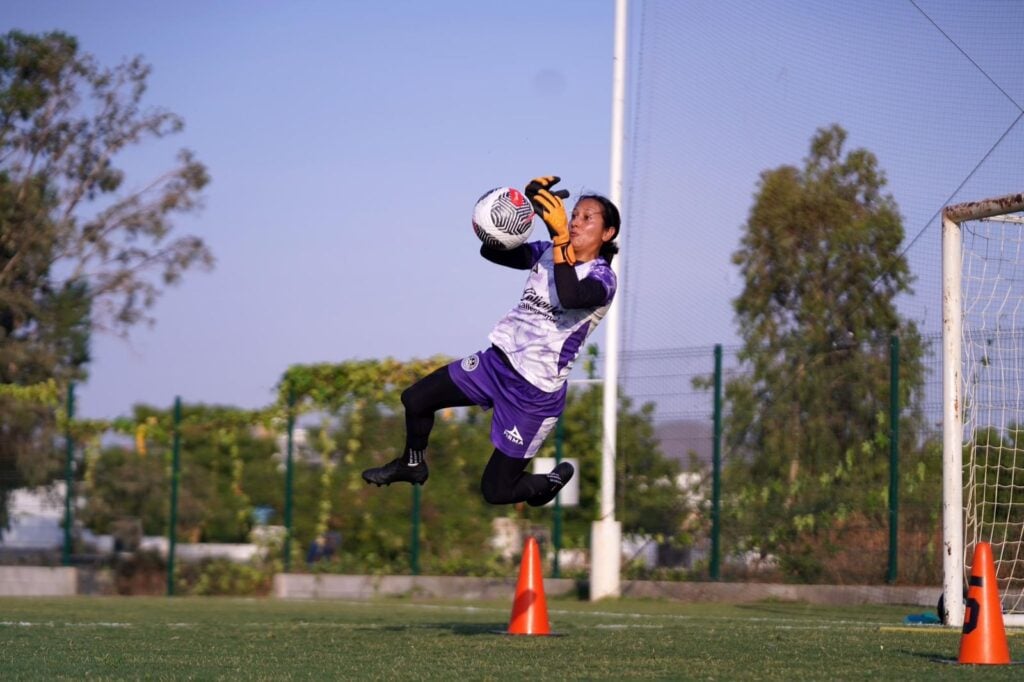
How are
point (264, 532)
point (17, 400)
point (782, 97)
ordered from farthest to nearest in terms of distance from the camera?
point (17, 400), point (264, 532), point (782, 97)

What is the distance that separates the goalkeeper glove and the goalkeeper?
0.22m

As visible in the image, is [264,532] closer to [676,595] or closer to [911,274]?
[676,595]

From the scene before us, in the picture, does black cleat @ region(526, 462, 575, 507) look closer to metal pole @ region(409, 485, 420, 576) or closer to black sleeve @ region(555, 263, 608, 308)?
black sleeve @ region(555, 263, 608, 308)

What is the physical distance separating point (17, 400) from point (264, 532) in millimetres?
4161

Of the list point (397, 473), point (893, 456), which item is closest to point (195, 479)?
point (893, 456)

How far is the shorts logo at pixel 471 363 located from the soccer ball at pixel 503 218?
64cm

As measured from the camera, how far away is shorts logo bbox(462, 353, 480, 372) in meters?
7.77

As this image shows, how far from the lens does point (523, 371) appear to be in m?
7.65

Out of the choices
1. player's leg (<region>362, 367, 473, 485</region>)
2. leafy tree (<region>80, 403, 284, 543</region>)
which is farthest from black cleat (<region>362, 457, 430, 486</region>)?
leafy tree (<region>80, 403, 284, 543</region>)

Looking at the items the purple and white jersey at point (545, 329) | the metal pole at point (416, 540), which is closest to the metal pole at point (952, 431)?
the purple and white jersey at point (545, 329)

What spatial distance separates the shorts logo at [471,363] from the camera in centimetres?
777

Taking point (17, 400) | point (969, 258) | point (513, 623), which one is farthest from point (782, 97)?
point (17, 400)

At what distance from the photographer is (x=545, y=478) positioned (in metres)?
7.95

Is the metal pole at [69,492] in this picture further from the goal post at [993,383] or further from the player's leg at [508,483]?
the player's leg at [508,483]
